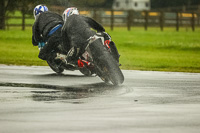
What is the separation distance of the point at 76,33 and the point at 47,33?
176 cm

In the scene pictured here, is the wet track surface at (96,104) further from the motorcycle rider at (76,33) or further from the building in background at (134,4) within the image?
the building in background at (134,4)

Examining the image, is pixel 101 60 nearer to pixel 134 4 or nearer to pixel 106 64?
pixel 106 64

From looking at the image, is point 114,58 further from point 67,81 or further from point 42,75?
point 42,75

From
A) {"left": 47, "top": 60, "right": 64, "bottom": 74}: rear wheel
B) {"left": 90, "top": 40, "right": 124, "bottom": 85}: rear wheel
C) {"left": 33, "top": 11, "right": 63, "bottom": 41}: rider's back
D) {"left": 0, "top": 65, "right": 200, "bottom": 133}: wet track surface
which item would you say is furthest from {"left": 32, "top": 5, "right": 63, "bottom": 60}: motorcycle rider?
{"left": 90, "top": 40, "right": 124, "bottom": 85}: rear wheel

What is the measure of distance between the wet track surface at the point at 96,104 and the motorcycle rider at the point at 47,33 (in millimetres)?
669

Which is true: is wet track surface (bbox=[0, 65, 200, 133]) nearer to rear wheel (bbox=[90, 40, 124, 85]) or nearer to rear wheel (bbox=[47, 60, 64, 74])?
rear wheel (bbox=[90, 40, 124, 85])

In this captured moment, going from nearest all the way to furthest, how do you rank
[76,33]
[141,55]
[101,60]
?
[101,60] → [76,33] → [141,55]

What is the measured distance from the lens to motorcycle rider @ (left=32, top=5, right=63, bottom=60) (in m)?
14.7

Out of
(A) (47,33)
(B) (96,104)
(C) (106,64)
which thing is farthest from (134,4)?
(B) (96,104)

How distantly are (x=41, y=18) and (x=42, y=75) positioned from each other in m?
1.57

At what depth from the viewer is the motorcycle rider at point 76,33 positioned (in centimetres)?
1327

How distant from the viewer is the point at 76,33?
1345 centimetres

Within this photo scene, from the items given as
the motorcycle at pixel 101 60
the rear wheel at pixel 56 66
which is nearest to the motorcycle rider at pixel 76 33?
the motorcycle at pixel 101 60

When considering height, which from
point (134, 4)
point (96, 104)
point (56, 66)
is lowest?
point (134, 4)
